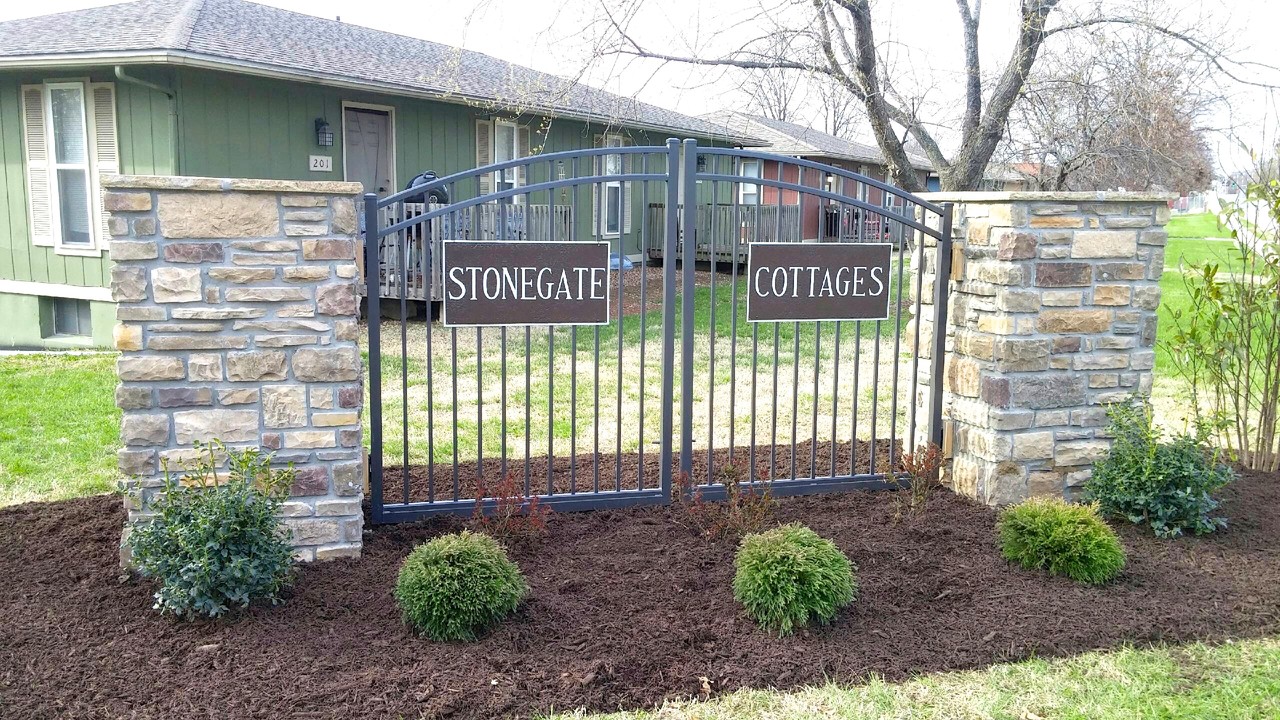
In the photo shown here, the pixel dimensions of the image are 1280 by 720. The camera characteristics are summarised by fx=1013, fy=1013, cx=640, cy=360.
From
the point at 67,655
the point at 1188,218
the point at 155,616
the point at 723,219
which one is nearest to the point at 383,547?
the point at 155,616

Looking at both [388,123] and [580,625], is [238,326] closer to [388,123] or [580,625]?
[580,625]

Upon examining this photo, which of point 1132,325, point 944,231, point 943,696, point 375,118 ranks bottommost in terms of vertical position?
point 943,696

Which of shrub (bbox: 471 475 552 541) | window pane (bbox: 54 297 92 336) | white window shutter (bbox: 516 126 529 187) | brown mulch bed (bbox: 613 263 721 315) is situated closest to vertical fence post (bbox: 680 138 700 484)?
shrub (bbox: 471 475 552 541)

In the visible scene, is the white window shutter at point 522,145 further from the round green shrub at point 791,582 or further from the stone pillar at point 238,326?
the round green shrub at point 791,582

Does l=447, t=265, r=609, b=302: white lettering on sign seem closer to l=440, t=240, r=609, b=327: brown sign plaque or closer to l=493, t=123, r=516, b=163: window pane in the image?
l=440, t=240, r=609, b=327: brown sign plaque

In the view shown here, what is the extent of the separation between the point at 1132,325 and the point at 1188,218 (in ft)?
155

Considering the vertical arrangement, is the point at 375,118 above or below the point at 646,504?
above

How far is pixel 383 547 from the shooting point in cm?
407

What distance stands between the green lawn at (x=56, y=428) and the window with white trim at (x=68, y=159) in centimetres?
153

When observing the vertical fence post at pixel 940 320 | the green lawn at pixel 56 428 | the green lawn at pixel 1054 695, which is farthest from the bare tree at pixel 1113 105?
the green lawn at pixel 56 428

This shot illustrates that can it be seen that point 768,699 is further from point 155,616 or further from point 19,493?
point 19,493

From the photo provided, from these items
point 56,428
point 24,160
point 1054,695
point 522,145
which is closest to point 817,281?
point 1054,695

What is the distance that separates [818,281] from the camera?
463 centimetres

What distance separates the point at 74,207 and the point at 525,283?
7037mm
